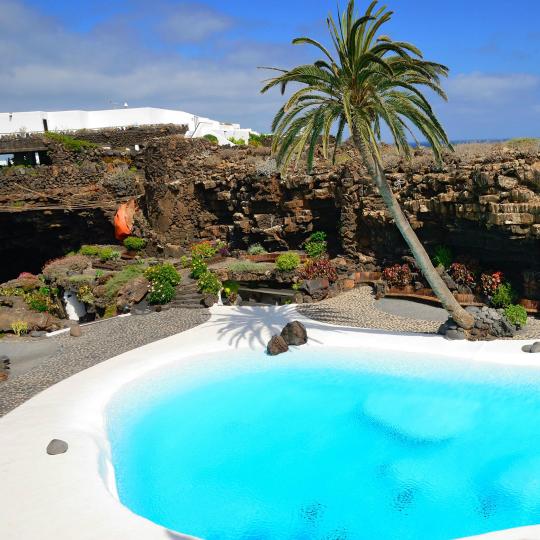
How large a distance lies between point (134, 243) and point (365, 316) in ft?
53.0

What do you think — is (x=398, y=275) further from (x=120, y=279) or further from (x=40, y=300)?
(x=40, y=300)

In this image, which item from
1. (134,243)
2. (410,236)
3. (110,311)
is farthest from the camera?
(134,243)

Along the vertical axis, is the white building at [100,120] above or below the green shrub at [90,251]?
above

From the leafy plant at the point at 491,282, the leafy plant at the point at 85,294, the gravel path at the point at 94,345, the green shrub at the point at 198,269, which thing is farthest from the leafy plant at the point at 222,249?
the leafy plant at the point at 491,282

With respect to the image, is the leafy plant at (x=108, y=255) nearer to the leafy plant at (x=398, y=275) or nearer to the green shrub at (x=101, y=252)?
the green shrub at (x=101, y=252)

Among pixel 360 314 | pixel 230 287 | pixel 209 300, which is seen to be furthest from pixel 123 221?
pixel 360 314

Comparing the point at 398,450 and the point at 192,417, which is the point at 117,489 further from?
the point at 398,450

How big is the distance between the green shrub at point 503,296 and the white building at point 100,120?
35.6 meters

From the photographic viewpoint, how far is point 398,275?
19891 mm

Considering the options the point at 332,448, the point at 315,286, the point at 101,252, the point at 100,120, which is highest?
the point at 100,120

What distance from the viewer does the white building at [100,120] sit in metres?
48.6

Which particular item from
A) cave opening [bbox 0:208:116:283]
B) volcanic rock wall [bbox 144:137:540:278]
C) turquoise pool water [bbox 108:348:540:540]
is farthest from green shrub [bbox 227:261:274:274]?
cave opening [bbox 0:208:116:283]

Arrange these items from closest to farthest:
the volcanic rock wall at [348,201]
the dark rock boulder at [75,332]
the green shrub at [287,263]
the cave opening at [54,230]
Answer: the volcanic rock wall at [348,201] < the dark rock boulder at [75,332] < the green shrub at [287,263] < the cave opening at [54,230]

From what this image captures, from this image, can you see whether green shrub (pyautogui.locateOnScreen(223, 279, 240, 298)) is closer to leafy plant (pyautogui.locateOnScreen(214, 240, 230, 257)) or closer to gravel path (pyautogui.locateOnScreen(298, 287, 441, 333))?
gravel path (pyautogui.locateOnScreen(298, 287, 441, 333))
